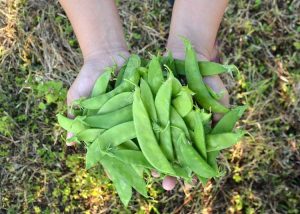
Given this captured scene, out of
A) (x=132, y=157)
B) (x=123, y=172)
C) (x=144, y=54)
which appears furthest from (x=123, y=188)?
(x=144, y=54)

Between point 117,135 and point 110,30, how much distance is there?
22.0 inches

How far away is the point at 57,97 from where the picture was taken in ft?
8.82

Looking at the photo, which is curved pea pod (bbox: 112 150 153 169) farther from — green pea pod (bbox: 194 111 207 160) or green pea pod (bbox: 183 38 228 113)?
green pea pod (bbox: 183 38 228 113)

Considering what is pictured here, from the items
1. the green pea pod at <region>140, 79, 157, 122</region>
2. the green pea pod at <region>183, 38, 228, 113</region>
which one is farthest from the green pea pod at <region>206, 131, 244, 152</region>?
the green pea pod at <region>140, 79, 157, 122</region>

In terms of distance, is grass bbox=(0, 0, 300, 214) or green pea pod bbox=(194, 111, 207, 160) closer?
green pea pod bbox=(194, 111, 207, 160)

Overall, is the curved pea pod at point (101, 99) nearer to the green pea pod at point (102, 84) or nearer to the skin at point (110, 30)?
the green pea pod at point (102, 84)

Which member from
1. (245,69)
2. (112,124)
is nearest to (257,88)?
(245,69)

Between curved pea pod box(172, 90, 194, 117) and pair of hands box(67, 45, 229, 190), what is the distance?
222 millimetres

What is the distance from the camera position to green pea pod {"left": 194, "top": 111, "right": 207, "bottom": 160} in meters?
1.69

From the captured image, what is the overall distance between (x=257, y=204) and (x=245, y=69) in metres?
0.80

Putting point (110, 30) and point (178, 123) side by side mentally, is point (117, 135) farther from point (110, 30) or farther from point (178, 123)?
point (110, 30)

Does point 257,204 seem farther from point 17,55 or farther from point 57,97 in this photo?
point 17,55

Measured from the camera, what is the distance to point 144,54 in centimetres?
281

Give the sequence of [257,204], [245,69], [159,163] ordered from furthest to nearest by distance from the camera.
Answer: [245,69] → [257,204] → [159,163]
